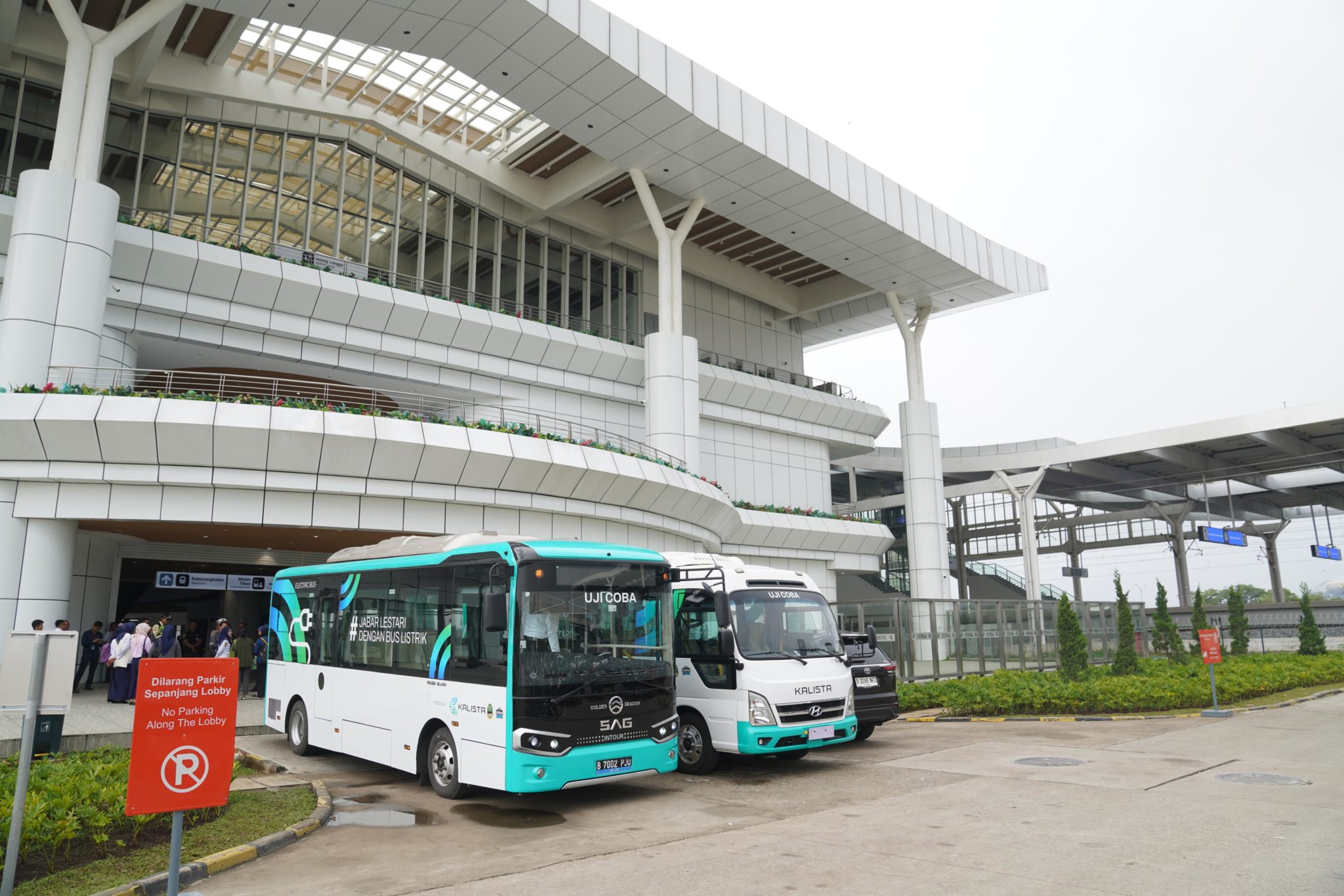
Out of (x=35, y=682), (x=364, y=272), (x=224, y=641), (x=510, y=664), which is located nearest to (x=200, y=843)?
(x=35, y=682)

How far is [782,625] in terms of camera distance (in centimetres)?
1263

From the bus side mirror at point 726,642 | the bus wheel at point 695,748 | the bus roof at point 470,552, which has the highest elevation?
the bus roof at point 470,552

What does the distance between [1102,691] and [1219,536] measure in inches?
1090

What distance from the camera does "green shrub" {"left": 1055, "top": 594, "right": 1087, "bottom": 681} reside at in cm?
1983

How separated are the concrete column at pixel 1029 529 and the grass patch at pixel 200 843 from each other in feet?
127

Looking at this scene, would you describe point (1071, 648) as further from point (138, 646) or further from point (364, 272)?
point (364, 272)

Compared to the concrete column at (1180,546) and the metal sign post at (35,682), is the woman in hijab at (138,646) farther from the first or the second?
the concrete column at (1180,546)

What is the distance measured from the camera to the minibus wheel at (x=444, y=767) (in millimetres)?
10438

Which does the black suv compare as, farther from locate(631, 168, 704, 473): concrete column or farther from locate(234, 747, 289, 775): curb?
locate(631, 168, 704, 473): concrete column

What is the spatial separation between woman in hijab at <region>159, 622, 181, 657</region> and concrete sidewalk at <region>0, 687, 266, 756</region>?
142cm

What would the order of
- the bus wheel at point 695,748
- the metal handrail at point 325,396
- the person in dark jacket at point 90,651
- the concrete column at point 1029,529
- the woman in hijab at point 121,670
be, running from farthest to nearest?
the concrete column at point 1029,529
the person in dark jacket at point 90,651
the metal handrail at point 325,396
the woman in hijab at point 121,670
the bus wheel at point 695,748

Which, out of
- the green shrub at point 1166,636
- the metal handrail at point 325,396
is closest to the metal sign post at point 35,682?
the metal handrail at point 325,396

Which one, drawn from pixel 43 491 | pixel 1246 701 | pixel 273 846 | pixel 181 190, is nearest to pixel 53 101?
pixel 181 190

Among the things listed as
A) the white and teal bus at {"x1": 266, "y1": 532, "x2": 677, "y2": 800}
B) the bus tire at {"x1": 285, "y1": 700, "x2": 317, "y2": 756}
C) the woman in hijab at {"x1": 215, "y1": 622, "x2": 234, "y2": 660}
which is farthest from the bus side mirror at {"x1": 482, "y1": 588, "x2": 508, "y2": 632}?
the woman in hijab at {"x1": 215, "y1": 622, "x2": 234, "y2": 660}
